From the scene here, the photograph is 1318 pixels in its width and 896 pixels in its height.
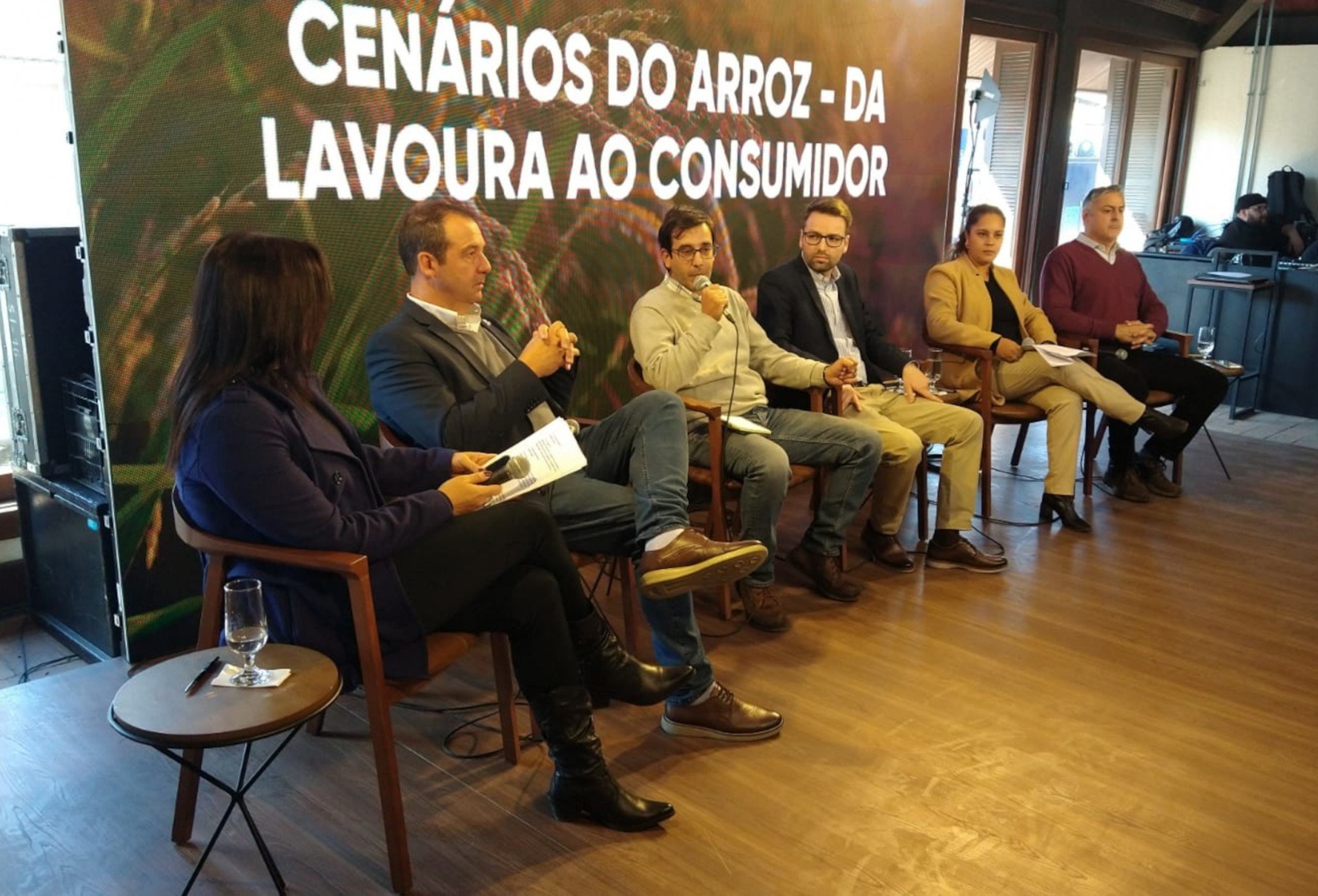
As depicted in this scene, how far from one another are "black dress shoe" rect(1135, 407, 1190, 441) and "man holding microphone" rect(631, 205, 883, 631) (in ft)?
5.11

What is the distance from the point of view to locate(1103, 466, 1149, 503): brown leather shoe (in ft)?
15.3

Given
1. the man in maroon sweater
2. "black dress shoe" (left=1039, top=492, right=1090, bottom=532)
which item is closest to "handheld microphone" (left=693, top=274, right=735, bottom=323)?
"black dress shoe" (left=1039, top=492, right=1090, bottom=532)

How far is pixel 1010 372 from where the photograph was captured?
4.43m

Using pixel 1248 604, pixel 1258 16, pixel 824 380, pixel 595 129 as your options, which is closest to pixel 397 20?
pixel 595 129

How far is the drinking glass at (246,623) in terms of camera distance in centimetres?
178

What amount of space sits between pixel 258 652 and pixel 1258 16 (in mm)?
8977

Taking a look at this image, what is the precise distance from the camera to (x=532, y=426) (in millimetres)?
2822

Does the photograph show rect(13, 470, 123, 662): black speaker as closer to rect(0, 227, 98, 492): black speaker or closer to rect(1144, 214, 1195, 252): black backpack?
rect(0, 227, 98, 492): black speaker

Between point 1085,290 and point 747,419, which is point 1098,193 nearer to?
point 1085,290

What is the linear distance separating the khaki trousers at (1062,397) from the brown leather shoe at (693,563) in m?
2.16

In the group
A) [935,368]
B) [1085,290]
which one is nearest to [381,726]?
[935,368]

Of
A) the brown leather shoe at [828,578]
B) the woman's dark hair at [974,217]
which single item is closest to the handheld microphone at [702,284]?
the brown leather shoe at [828,578]

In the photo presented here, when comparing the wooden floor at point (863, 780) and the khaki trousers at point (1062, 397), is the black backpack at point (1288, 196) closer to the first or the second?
the khaki trousers at point (1062, 397)

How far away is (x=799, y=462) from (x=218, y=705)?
7.03ft
